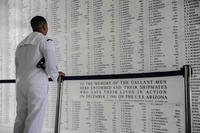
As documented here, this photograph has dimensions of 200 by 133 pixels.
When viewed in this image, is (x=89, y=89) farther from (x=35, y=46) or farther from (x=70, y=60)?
(x=35, y=46)

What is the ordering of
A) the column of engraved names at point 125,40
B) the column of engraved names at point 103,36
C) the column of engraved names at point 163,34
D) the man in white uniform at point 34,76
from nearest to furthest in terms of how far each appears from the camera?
the man in white uniform at point 34,76 → the column of engraved names at point 163,34 → the column of engraved names at point 125,40 → the column of engraved names at point 103,36

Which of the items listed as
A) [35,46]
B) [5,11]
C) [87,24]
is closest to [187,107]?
[35,46]

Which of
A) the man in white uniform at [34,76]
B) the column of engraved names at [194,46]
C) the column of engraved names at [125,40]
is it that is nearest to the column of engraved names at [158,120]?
the column of engraved names at [194,46]

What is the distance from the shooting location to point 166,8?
2.48 meters

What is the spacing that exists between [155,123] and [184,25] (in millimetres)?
824

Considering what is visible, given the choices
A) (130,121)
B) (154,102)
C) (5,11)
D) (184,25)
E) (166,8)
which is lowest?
(130,121)

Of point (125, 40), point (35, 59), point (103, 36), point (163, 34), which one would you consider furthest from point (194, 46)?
point (35, 59)

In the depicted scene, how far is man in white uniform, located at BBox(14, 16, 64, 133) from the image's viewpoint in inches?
88.8

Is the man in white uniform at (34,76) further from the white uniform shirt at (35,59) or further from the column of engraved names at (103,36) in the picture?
the column of engraved names at (103,36)

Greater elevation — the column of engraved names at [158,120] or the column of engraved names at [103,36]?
the column of engraved names at [103,36]

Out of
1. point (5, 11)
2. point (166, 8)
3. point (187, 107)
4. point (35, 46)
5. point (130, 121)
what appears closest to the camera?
point (187, 107)

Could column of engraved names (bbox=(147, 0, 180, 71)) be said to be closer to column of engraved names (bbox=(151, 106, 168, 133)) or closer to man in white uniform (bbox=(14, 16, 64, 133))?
column of engraved names (bbox=(151, 106, 168, 133))

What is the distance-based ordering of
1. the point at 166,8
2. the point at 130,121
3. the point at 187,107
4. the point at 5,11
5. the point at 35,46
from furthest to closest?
the point at 5,11 < the point at 130,121 < the point at 166,8 < the point at 35,46 < the point at 187,107

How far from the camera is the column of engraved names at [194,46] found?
7.47ft
